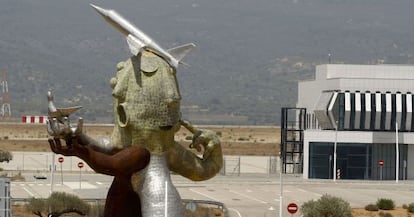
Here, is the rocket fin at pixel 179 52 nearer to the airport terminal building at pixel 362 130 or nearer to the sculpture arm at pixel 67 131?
the sculpture arm at pixel 67 131

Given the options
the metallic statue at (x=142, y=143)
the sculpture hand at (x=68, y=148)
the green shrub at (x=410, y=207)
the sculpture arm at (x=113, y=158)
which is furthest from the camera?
the green shrub at (x=410, y=207)

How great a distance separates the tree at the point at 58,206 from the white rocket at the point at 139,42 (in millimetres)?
Answer: 15330

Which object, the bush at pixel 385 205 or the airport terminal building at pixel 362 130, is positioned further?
the airport terminal building at pixel 362 130

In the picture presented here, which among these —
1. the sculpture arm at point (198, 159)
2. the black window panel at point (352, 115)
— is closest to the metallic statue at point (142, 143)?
the sculpture arm at point (198, 159)

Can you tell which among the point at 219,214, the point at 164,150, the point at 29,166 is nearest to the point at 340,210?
the point at 219,214

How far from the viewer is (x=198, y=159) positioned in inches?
1463

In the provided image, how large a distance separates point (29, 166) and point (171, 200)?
6066 cm

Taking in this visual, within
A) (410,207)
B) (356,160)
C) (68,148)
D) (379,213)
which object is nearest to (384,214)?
(379,213)

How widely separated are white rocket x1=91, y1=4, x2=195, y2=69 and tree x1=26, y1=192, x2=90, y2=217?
604 inches

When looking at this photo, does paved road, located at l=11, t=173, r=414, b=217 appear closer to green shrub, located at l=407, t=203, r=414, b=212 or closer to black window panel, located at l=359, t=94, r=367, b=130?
green shrub, located at l=407, t=203, r=414, b=212

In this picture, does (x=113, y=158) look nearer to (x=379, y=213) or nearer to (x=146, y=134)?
(x=146, y=134)

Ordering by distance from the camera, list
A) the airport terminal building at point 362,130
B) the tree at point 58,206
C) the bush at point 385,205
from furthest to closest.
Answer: the airport terminal building at point 362,130 < the bush at point 385,205 < the tree at point 58,206

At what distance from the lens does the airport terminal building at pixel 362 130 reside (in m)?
83.1

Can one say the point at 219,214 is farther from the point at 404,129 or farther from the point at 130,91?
the point at 404,129
